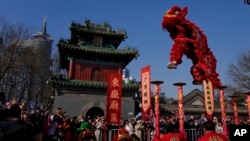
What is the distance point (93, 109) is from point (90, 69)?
3309 millimetres

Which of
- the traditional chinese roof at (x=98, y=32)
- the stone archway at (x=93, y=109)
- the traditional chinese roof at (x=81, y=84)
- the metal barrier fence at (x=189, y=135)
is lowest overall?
the metal barrier fence at (x=189, y=135)

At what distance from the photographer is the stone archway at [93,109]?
20006mm

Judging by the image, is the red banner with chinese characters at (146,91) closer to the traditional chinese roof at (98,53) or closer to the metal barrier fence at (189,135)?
the metal barrier fence at (189,135)

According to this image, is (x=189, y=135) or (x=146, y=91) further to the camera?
(x=189, y=135)

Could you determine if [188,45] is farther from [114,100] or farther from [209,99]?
[114,100]

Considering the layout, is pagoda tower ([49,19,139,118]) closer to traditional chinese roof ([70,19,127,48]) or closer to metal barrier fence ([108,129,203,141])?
traditional chinese roof ([70,19,127,48])

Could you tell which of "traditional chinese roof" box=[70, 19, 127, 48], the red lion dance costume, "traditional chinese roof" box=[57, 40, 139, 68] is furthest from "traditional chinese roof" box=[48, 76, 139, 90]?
the red lion dance costume

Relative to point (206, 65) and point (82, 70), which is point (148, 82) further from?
point (82, 70)

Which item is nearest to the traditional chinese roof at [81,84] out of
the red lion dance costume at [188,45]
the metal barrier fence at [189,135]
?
the red lion dance costume at [188,45]

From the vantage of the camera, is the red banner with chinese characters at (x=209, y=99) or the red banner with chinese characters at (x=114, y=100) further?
the red banner with chinese characters at (x=209, y=99)

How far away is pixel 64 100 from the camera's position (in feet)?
65.1

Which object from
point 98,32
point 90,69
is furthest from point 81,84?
point 98,32

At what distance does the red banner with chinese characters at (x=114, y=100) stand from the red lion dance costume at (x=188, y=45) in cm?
272

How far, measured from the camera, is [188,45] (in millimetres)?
13469
